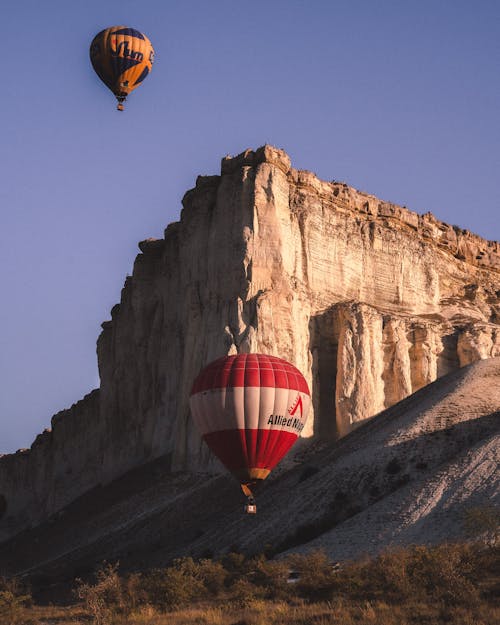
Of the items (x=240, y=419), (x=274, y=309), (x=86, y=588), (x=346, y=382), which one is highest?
(x=274, y=309)

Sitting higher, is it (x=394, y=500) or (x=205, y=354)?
(x=205, y=354)

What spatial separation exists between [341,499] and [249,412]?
609 centimetres

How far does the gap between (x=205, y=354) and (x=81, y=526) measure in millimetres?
12531

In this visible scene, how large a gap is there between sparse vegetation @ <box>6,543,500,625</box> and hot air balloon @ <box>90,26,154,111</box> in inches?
1007

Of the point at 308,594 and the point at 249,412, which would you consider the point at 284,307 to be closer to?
the point at 249,412

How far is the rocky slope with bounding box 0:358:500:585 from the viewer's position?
147 feet

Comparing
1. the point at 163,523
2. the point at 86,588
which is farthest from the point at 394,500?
the point at 163,523

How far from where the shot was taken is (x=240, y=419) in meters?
47.2

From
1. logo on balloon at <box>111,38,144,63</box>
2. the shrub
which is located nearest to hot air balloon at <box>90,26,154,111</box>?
logo on balloon at <box>111,38,144,63</box>

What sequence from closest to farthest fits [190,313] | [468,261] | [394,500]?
[394,500]
[190,313]
[468,261]

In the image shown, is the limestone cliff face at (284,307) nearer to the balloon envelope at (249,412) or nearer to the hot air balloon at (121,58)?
the hot air balloon at (121,58)

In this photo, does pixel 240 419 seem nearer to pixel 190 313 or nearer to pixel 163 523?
pixel 163 523

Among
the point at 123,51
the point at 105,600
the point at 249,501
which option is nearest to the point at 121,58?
the point at 123,51

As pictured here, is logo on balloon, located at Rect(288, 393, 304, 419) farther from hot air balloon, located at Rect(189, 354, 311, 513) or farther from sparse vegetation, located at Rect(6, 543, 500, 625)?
sparse vegetation, located at Rect(6, 543, 500, 625)
